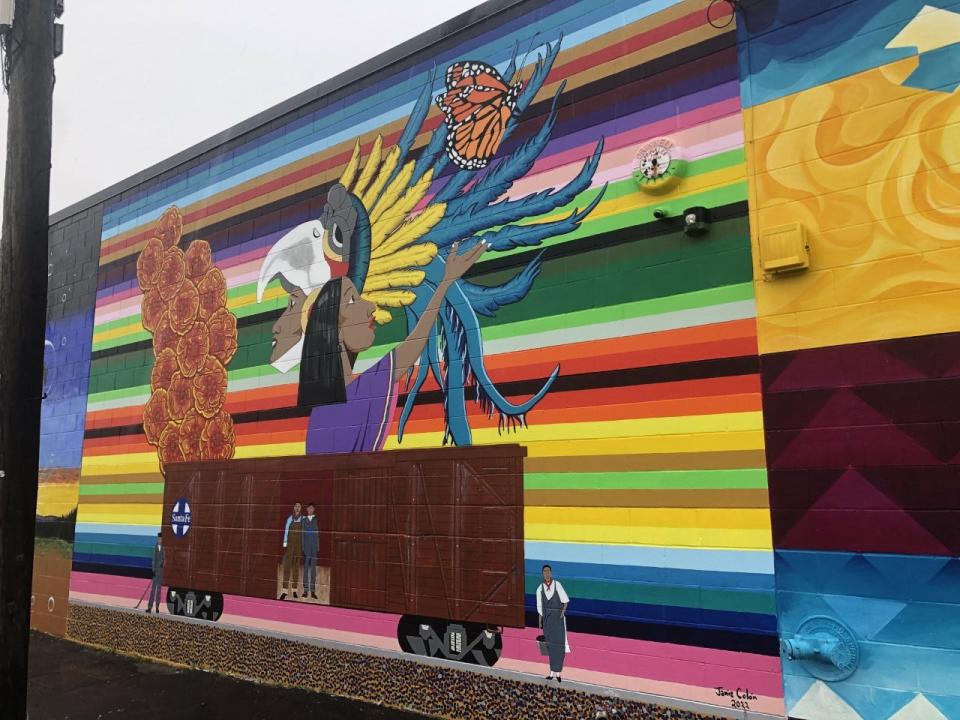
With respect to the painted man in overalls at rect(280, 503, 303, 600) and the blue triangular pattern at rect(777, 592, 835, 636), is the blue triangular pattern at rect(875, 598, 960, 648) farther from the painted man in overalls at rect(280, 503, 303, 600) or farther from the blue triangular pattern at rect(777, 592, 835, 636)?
the painted man in overalls at rect(280, 503, 303, 600)

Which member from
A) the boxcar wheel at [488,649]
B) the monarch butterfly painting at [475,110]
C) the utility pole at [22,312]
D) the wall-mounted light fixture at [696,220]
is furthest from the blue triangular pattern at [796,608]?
the utility pole at [22,312]

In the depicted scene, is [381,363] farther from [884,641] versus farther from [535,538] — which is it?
[884,641]

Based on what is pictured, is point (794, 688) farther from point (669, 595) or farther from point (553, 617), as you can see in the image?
point (553, 617)

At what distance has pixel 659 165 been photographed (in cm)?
596

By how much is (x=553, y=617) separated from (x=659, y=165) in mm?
3758

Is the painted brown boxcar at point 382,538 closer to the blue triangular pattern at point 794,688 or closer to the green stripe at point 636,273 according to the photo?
the green stripe at point 636,273

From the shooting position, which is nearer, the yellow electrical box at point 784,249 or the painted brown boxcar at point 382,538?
the yellow electrical box at point 784,249

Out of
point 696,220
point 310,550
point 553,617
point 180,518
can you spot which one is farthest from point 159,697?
point 696,220

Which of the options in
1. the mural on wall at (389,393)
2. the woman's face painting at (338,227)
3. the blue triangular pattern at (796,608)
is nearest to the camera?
the blue triangular pattern at (796,608)

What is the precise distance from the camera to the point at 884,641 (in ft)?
15.4

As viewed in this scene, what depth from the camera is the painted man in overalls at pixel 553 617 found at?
6.04m

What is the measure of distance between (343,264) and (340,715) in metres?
4.60

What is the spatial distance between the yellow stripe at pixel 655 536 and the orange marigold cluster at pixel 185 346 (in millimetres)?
4637

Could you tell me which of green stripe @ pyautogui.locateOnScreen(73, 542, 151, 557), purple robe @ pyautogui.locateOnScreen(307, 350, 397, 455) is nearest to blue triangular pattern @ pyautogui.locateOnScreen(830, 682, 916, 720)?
purple robe @ pyautogui.locateOnScreen(307, 350, 397, 455)
